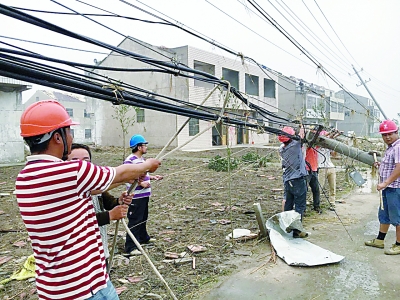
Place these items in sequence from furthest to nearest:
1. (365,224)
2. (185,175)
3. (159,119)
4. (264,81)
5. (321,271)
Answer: (264,81) → (159,119) → (185,175) → (365,224) → (321,271)

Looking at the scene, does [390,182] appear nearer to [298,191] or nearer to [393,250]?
[393,250]

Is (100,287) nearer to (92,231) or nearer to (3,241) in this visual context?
(92,231)

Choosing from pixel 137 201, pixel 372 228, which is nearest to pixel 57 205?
pixel 137 201

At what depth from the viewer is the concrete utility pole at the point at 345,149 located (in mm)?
5953

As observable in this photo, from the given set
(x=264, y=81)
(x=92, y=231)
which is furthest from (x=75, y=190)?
(x=264, y=81)

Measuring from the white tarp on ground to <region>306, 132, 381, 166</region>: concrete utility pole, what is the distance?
175cm

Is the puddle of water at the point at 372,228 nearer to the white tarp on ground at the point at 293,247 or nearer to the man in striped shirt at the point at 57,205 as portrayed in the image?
the white tarp on ground at the point at 293,247

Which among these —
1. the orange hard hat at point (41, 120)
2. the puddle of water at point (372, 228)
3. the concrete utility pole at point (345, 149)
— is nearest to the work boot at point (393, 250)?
the puddle of water at point (372, 228)

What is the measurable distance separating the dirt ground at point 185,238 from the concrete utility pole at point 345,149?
57.7 inches

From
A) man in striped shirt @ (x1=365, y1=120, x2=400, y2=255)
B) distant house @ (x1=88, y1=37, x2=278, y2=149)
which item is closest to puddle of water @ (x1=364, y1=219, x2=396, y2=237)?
man in striped shirt @ (x1=365, y1=120, x2=400, y2=255)

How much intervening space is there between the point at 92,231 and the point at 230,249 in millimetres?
3422

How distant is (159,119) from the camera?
78.0ft

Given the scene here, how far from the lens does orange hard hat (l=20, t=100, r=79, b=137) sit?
1.84 meters

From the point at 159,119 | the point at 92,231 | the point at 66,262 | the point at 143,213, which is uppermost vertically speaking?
the point at 159,119
